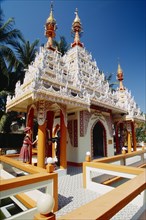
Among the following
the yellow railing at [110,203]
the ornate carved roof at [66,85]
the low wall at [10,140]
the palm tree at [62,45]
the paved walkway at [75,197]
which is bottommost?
the paved walkway at [75,197]

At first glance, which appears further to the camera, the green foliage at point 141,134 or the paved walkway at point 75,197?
the green foliage at point 141,134

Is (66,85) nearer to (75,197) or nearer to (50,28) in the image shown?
(75,197)

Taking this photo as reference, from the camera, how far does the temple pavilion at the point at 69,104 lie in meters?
A: 6.48

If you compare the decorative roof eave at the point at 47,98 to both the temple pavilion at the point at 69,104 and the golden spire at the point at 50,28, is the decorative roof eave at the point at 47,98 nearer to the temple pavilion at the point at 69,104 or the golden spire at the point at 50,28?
the temple pavilion at the point at 69,104

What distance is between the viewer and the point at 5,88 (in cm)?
1545

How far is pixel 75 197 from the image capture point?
15.3 ft

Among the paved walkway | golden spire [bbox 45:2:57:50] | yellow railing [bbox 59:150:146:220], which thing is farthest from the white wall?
golden spire [bbox 45:2:57:50]

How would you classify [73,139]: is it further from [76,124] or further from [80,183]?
[80,183]

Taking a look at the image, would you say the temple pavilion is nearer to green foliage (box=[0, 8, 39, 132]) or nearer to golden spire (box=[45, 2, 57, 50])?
golden spire (box=[45, 2, 57, 50])

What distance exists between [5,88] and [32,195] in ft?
43.8

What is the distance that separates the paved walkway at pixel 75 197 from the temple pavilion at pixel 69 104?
38.8 inches

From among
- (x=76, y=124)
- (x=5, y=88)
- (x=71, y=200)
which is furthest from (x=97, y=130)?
(x=5, y=88)

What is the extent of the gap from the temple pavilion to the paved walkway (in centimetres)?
99

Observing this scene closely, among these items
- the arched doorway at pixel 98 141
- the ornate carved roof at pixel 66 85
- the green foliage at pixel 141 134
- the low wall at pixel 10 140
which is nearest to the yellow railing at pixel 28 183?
the ornate carved roof at pixel 66 85
